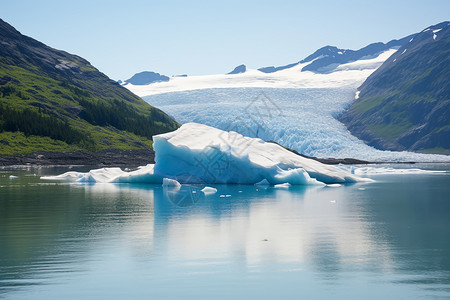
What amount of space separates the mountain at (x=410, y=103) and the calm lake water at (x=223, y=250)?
105 metres

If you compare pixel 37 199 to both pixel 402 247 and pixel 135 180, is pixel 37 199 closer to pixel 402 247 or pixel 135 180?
pixel 135 180

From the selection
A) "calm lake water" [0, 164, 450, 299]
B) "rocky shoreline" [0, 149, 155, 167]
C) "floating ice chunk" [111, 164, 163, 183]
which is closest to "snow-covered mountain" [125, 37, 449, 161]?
"rocky shoreline" [0, 149, 155, 167]

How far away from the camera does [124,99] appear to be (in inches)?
5418

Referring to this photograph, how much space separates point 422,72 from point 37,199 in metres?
142

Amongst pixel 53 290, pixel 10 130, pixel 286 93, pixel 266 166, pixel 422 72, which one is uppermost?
pixel 422 72

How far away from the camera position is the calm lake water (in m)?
9.96

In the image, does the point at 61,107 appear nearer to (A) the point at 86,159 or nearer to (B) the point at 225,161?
(A) the point at 86,159

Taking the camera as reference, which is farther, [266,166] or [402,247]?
[266,166]

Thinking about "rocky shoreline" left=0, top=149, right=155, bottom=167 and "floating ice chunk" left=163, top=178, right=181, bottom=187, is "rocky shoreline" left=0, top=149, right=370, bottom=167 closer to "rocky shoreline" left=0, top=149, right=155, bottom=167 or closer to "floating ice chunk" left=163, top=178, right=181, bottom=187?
"rocky shoreline" left=0, top=149, right=155, bottom=167

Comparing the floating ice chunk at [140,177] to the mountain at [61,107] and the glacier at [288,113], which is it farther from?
the mountain at [61,107]

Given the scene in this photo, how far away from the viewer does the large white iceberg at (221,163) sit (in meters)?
35.0

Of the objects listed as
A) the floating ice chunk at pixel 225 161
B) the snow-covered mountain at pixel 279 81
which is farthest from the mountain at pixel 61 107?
the floating ice chunk at pixel 225 161

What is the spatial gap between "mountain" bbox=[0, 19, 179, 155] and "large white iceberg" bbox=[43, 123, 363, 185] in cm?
4958

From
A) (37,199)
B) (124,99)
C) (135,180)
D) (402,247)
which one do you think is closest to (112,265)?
(402,247)
